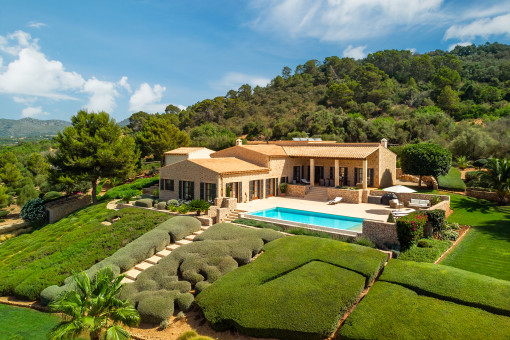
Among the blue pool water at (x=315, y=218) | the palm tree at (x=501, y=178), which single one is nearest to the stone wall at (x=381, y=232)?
the blue pool water at (x=315, y=218)

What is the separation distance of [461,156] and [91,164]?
142ft

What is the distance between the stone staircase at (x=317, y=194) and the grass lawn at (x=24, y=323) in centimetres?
2124

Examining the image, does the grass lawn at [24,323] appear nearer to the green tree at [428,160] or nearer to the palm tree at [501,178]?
the green tree at [428,160]

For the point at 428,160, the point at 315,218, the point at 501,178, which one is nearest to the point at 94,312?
the point at 315,218

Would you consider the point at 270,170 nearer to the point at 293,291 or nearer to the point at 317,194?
the point at 317,194

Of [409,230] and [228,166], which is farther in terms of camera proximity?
[228,166]

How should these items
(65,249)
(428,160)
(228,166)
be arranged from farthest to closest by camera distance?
(228,166) → (428,160) → (65,249)

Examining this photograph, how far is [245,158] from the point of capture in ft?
105

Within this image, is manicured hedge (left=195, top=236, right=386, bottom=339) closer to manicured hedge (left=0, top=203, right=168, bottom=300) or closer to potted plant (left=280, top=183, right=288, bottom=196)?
manicured hedge (left=0, top=203, right=168, bottom=300)

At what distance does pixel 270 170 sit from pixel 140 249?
15829 millimetres

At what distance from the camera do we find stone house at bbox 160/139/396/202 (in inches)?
1032

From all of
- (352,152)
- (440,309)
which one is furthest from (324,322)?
(352,152)

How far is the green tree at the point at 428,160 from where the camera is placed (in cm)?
2697

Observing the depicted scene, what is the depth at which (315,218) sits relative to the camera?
72.2ft
